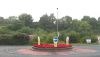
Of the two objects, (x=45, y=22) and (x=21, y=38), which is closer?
(x=21, y=38)

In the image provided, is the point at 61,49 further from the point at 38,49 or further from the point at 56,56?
the point at 56,56

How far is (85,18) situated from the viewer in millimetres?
100812

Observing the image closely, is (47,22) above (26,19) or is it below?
below

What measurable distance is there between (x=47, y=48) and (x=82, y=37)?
20352 mm

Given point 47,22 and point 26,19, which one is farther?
point 47,22

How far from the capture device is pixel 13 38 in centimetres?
4144

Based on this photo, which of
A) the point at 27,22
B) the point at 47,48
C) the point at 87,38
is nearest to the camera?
the point at 47,48

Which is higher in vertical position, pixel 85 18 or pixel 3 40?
pixel 85 18

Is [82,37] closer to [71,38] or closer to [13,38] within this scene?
[71,38]

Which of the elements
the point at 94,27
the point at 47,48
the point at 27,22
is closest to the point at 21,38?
the point at 47,48

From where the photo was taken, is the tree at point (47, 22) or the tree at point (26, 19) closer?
the tree at point (47, 22)

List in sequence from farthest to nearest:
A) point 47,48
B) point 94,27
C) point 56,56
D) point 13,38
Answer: point 94,27 → point 13,38 → point 47,48 → point 56,56

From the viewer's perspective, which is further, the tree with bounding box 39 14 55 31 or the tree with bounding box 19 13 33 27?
the tree with bounding box 19 13 33 27

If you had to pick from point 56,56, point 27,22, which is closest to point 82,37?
point 56,56
